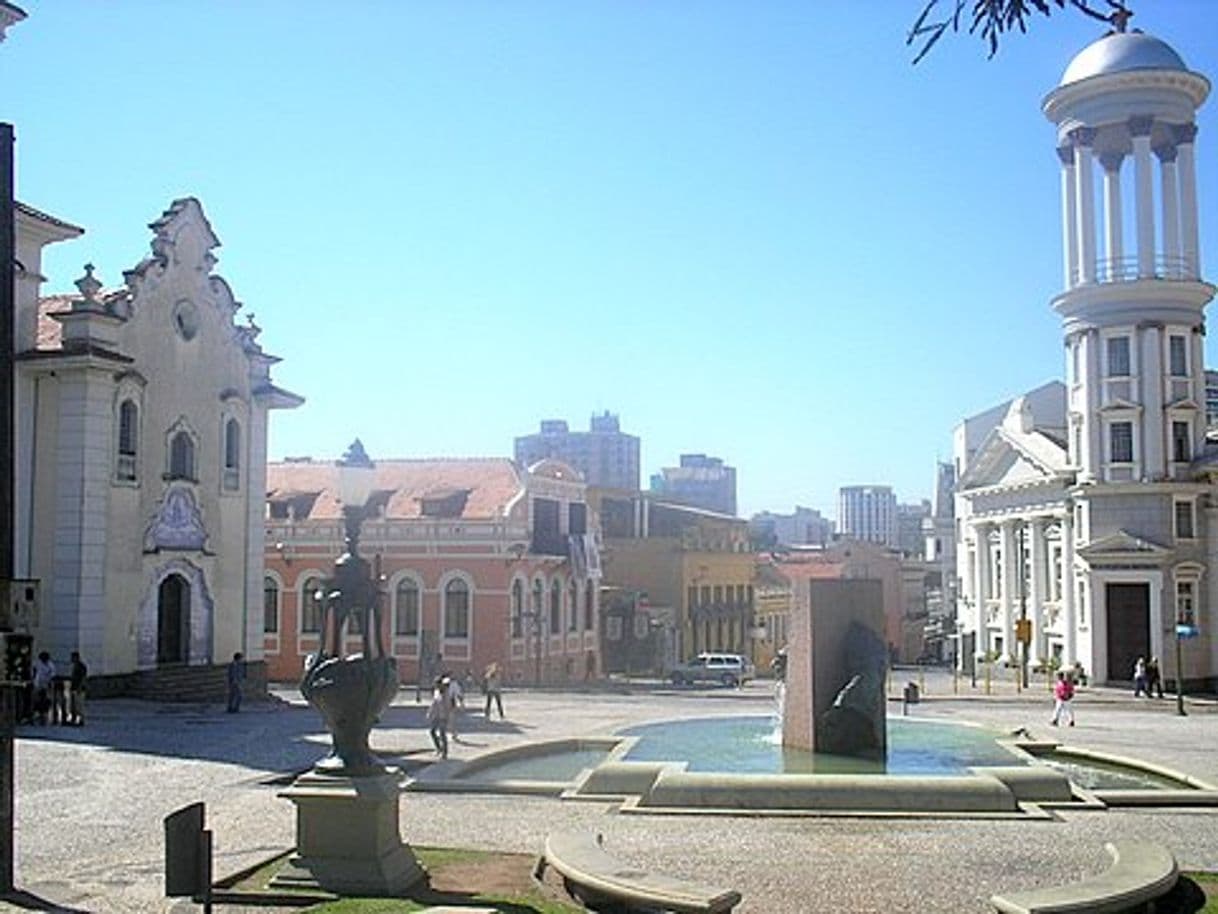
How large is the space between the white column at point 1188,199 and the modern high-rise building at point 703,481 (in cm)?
11107

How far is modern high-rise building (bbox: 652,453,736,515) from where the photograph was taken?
16712 centimetres

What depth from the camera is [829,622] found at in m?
20.9

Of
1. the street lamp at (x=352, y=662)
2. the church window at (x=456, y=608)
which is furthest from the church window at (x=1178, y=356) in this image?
the street lamp at (x=352, y=662)

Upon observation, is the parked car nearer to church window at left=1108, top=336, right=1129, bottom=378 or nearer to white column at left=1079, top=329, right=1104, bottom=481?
white column at left=1079, top=329, right=1104, bottom=481

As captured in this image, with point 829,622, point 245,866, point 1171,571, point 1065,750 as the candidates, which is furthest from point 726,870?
point 1171,571

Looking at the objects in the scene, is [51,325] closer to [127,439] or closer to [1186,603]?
[127,439]

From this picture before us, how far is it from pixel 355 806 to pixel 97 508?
870 inches

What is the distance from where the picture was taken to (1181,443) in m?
45.7

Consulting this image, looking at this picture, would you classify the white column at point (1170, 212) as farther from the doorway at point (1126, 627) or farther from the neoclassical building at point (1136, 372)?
the doorway at point (1126, 627)

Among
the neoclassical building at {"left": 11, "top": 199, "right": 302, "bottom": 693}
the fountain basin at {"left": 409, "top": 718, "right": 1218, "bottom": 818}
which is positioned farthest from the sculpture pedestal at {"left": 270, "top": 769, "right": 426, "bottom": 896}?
the neoclassical building at {"left": 11, "top": 199, "right": 302, "bottom": 693}

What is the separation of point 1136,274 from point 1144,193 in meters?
2.73

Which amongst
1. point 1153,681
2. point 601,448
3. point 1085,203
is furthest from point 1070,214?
point 601,448

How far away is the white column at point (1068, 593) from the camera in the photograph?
159 feet

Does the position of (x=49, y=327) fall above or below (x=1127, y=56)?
below
